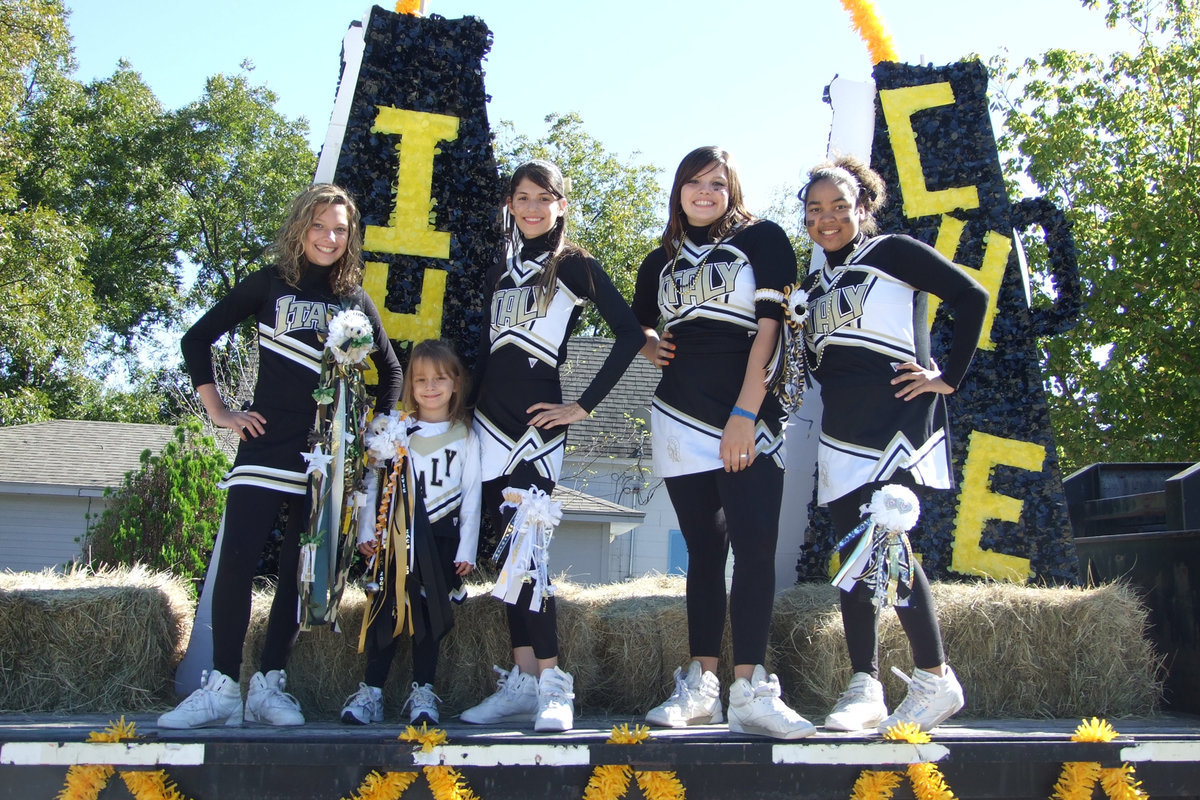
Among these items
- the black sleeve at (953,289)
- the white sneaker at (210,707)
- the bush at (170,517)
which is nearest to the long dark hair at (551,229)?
the black sleeve at (953,289)

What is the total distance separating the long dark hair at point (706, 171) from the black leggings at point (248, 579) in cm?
155

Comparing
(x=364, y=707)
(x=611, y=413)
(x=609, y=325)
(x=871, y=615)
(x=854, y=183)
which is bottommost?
(x=364, y=707)

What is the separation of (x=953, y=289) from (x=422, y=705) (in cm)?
205

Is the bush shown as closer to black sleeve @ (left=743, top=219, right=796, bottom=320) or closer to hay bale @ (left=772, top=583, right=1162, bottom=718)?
hay bale @ (left=772, top=583, right=1162, bottom=718)

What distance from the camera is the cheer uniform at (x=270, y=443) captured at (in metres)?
3.13

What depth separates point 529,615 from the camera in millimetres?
3143

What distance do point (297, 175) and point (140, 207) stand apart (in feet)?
12.7

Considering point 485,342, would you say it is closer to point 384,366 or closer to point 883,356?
point 384,366

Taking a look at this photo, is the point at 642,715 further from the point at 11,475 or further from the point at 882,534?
the point at 11,475

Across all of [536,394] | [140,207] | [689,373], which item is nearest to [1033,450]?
[689,373]

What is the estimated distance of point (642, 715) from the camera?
350 centimetres

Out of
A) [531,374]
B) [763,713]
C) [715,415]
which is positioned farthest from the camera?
[531,374]

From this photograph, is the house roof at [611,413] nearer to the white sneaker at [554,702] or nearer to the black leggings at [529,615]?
the black leggings at [529,615]

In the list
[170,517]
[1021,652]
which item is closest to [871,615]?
[1021,652]
